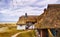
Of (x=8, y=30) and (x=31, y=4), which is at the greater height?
(x=31, y=4)

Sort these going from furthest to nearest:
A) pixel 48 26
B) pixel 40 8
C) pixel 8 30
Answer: pixel 8 30 < pixel 40 8 < pixel 48 26

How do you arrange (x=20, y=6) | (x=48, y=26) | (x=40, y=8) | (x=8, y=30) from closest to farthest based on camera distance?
(x=48, y=26), (x=40, y=8), (x=20, y=6), (x=8, y=30)

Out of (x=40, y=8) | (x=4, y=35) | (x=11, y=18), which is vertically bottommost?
(x=4, y=35)

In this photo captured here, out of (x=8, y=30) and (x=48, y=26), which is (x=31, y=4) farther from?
(x=48, y=26)

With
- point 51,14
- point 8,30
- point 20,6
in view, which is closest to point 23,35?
point 8,30

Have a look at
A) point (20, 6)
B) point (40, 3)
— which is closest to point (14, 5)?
point (20, 6)

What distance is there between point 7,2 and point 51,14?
3282mm

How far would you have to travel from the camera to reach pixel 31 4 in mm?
3893

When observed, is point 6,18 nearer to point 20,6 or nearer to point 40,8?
point 20,6

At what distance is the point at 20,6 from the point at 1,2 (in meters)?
0.66

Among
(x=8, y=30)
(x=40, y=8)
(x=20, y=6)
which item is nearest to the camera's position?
(x=40, y=8)

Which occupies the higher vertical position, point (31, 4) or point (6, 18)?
point (31, 4)

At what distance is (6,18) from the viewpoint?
399 cm

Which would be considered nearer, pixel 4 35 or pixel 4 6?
pixel 4 6
